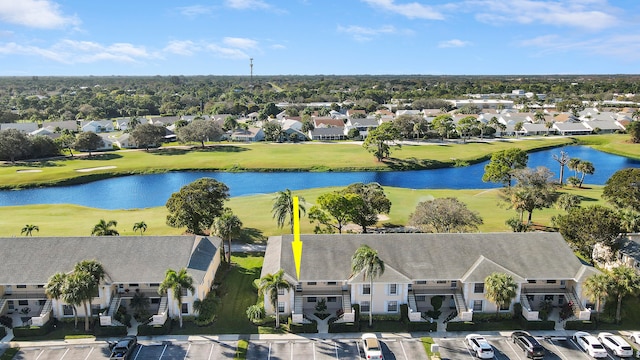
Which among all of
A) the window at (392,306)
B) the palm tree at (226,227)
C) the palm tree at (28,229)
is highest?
the palm tree at (226,227)

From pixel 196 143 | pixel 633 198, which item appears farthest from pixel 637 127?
pixel 196 143

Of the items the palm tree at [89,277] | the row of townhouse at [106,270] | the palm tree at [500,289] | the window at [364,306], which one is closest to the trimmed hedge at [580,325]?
the palm tree at [500,289]

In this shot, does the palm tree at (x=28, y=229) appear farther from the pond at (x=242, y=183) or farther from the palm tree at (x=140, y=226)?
the pond at (x=242, y=183)

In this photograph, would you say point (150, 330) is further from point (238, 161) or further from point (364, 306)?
point (238, 161)

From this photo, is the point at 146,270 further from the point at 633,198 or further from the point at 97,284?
the point at 633,198

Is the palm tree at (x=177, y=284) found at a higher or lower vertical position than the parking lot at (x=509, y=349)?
higher

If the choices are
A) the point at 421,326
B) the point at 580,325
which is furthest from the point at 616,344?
the point at 421,326

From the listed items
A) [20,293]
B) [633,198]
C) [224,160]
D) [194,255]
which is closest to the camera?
[20,293]

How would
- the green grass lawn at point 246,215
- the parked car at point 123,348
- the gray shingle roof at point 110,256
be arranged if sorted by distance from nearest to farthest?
the parked car at point 123,348 → the gray shingle roof at point 110,256 → the green grass lawn at point 246,215
